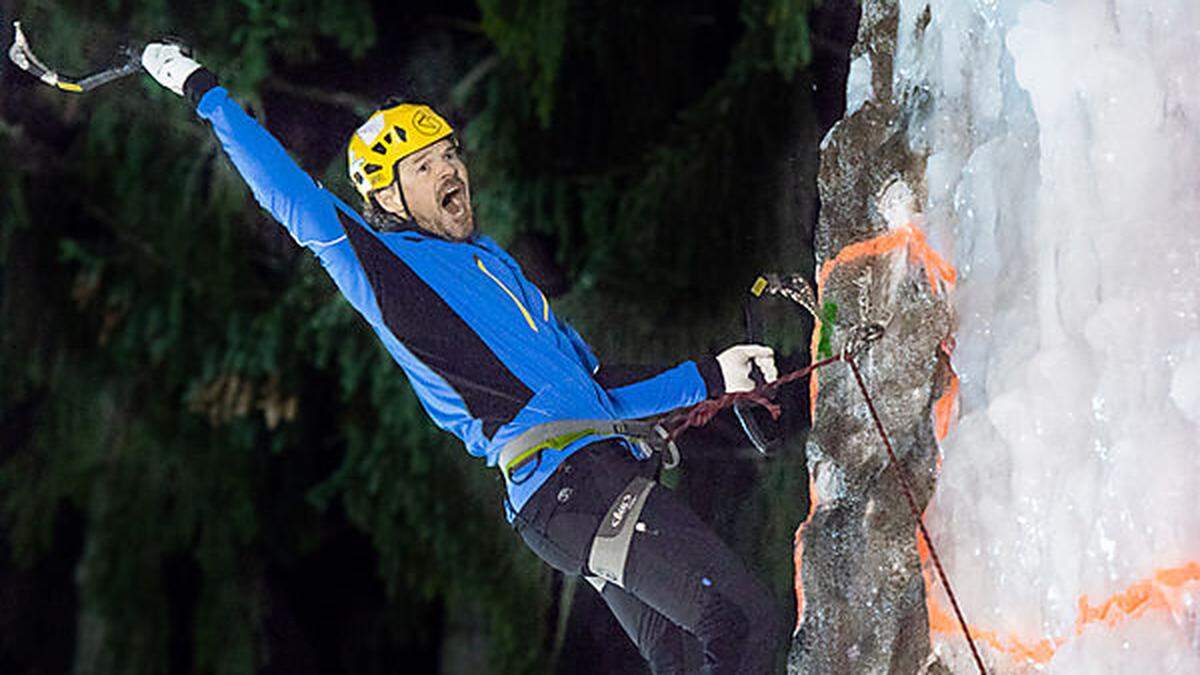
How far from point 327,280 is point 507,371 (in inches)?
55.5

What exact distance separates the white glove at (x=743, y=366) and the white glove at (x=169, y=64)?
0.55 meters

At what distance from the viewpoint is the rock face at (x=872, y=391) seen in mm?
1595

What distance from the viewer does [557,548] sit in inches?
59.6

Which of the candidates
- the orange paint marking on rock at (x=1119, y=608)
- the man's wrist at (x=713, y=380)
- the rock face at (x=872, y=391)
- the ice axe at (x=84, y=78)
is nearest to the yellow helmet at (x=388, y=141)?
the ice axe at (x=84, y=78)

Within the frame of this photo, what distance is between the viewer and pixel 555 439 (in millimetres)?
1506

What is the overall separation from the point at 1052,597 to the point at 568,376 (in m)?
0.46

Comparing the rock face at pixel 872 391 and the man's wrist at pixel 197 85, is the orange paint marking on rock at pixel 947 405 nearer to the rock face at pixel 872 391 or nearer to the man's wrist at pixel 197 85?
the rock face at pixel 872 391

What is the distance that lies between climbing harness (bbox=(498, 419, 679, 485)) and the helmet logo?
0.29 m

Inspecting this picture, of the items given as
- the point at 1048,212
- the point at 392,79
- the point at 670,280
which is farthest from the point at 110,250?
the point at 1048,212

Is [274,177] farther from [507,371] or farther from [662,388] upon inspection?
[662,388]

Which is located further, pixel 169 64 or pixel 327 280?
pixel 327 280

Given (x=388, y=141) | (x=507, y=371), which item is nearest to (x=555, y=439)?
(x=507, y=371)

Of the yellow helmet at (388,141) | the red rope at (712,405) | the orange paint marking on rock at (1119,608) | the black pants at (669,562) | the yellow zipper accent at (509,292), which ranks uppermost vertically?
the yellow helmet at (388,141)

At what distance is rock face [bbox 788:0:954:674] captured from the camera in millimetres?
1595
